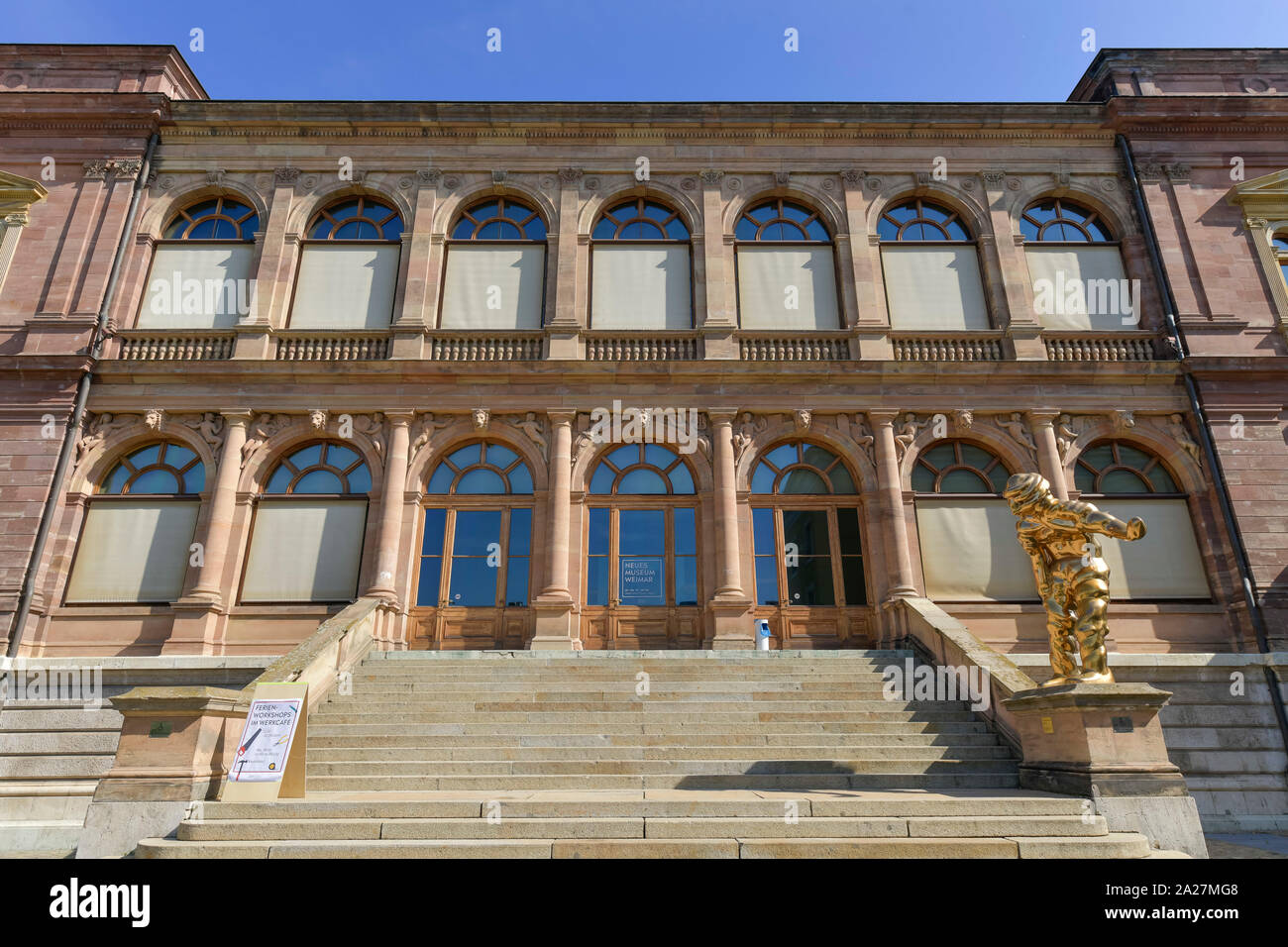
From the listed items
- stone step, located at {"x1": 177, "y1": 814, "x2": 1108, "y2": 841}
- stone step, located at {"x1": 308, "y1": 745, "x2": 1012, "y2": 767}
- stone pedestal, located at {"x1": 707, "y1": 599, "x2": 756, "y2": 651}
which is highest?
stone pedestal, located at {"x1": 707, "y1": 599, "x2": 756, "y2": 651}

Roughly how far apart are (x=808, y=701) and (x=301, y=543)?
9.84m

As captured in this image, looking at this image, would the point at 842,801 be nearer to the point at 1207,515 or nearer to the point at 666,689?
the point at 666,689

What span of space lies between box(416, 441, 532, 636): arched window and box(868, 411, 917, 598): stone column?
22.3ft

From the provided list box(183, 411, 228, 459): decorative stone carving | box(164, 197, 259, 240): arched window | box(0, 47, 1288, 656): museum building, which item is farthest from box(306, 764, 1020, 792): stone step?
box(164, 197, 259, 240): arched window

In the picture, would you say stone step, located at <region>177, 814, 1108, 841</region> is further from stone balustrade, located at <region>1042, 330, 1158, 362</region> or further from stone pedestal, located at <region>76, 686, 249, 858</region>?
stone balustrade, located at <region>1042, 330, 1158, 362</region>

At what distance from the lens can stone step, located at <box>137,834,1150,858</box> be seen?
234 inches

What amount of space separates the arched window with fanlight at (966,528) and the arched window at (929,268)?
297 cm

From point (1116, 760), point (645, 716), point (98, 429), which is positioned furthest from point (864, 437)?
point (98, 429)

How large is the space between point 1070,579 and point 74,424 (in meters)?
16.9

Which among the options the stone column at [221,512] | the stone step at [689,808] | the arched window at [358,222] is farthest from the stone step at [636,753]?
the arched window at [358,222]

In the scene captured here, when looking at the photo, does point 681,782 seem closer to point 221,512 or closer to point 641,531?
point 641,531

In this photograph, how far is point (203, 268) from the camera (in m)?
16.6

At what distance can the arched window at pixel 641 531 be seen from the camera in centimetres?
1447

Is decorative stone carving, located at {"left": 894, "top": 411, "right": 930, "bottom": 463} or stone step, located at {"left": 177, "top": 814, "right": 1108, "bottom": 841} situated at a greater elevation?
decorative stone carving, located at {"left": 894, "top": 411, "right": 930, "bottom": 463}
